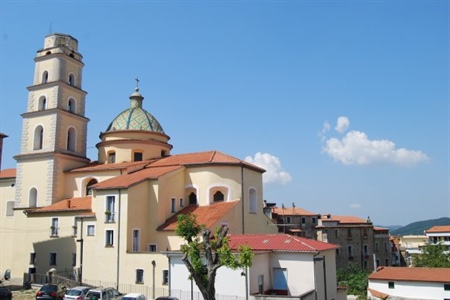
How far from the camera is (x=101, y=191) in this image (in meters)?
32.5

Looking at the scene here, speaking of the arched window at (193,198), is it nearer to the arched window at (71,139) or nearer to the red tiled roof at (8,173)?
the arched window at (71,139)

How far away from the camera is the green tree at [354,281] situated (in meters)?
47.0

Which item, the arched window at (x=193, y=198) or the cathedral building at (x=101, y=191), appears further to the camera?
the arched window at (x=193, y=198)

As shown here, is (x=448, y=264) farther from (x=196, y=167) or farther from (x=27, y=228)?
(x=27, y=228)

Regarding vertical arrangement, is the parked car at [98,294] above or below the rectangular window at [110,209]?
below

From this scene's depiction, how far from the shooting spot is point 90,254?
3222cm

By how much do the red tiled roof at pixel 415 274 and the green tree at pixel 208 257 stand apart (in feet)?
90.8

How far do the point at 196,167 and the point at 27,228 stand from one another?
51.0 feet

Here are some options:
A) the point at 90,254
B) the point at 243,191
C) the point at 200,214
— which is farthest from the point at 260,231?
the point at 90,254

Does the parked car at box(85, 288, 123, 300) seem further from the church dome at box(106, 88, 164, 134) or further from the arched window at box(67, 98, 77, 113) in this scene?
the arched window at box(67, 98, 77, 113)

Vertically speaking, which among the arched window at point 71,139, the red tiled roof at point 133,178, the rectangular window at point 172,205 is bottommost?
the rectangular window at point 172,205

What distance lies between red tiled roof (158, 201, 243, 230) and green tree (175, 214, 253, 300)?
30.5 feet

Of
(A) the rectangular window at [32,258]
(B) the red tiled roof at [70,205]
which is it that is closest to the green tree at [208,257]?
(B) the red tiled roof at [70,205]

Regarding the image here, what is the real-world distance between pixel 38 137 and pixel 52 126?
250 cm
